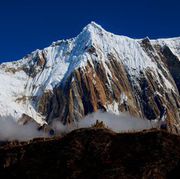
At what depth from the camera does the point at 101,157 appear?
225ft

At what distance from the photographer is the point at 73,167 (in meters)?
68.6

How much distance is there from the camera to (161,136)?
2734 inches

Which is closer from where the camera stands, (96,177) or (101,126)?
(96,177)

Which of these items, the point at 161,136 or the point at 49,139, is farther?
the point at 49,139

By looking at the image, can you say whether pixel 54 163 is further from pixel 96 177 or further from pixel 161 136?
pixel 161 136

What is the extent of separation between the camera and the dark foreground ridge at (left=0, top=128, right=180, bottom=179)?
66938 millimetres

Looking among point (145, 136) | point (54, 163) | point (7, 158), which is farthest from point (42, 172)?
point (145, 136)

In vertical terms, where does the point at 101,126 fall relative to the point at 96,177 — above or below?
above

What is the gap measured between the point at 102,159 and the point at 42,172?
6.64 m

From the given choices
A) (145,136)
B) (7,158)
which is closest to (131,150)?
(145,136)

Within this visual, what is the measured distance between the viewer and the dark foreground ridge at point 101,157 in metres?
66.9

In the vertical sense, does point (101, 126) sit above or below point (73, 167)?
above

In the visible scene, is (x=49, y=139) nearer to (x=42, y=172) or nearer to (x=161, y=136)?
(x=42, y=172)

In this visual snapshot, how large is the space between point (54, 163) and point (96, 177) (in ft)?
18.1
